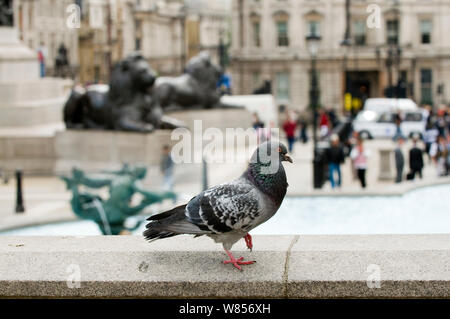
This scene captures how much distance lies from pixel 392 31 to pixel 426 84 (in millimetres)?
4043

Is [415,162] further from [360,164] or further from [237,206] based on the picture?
[237,206]

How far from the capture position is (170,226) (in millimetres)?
4887

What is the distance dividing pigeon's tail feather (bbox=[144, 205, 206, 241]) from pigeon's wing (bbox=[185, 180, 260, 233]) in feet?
0.14

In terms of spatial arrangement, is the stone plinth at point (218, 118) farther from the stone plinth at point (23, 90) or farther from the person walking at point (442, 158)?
the person walking at point (442, 158)

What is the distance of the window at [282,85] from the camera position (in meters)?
62.5

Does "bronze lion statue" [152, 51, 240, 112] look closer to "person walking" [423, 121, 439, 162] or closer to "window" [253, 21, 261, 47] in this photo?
"person walking" [423, 121, 439, 162]

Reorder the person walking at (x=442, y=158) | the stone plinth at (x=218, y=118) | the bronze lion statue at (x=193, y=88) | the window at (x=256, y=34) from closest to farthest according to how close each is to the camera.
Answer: the person walking at (x=442, y=158), the stone plinth at (x=218, y=118), the bronze lion statue at (x=193, y=88), the window at (x=256, y=34)

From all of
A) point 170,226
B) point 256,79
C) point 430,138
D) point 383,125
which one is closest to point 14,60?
point 430,138

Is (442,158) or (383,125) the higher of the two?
(442,158)

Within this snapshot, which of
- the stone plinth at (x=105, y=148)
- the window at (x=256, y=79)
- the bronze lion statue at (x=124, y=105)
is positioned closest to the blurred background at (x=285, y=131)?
the stone plinth at (x=105, y=148)

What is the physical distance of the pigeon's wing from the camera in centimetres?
471

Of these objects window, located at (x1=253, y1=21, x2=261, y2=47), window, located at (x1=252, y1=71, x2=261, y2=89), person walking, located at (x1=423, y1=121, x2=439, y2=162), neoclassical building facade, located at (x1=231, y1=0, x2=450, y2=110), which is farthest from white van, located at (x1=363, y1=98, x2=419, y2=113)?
window, located at (x1=253, y1=21, x2=261, y2=47)

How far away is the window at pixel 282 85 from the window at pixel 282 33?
198cm

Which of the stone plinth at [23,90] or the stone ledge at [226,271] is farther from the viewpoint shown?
the stone plinth at [23,90]
